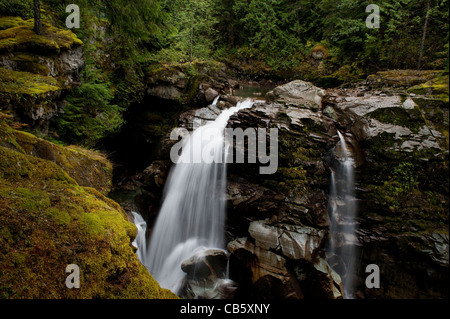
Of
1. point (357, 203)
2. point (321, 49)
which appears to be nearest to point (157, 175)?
point (357, 203)

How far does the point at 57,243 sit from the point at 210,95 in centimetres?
1230

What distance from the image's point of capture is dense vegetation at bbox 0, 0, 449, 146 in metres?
7.47

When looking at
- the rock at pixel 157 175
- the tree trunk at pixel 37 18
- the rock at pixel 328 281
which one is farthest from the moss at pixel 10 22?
the rock at pixel 328 281

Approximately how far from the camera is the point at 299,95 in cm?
980

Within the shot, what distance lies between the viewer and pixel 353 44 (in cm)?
1611

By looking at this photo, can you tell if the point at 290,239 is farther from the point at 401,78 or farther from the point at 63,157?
the point at 401,78

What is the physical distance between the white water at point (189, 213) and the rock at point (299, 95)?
346cm

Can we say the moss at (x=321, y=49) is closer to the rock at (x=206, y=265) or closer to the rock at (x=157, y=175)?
the rock at (x=157, y=175)

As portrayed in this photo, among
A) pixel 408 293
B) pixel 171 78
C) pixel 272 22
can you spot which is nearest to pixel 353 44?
pixel 272 22

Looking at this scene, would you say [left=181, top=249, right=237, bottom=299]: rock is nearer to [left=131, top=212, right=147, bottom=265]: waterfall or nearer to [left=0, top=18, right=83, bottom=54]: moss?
[left=131, top=212, right=147, bottom=265]: waterfall

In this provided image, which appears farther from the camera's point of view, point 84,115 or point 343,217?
point 84,115

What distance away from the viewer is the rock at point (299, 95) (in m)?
9.22

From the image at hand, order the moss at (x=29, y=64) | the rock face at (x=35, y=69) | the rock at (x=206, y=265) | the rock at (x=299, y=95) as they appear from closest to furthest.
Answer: the rock face at (x=35, y=69) < the moss at (x=29, y=64) < the rock at (x=206, y=265) < the rock at (x=299, y=95)

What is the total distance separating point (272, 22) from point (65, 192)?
82.9 ft
